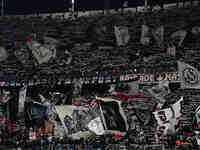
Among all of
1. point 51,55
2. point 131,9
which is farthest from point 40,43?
point 131,9

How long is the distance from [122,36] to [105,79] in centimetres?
68

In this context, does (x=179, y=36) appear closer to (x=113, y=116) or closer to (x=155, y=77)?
(x=155, y=77)

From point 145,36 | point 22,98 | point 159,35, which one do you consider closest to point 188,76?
point 159,35

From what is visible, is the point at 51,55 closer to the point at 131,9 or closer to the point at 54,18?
the point at 54,18

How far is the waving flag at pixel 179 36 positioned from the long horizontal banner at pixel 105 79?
0.46 m

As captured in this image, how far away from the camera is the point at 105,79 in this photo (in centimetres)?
463

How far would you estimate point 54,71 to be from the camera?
4930 mm

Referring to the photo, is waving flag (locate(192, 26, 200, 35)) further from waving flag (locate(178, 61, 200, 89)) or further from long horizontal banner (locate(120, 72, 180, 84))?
long horizontal banner (locate(120, 72, 180, 84))

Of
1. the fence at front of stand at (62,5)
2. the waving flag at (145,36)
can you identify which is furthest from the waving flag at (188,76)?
the fence at front of stand at (62,5)

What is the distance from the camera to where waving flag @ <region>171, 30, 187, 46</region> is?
14.4 feet

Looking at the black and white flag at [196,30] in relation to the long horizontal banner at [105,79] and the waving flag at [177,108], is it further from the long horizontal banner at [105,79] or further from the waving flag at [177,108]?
the waving flag at [177,108]

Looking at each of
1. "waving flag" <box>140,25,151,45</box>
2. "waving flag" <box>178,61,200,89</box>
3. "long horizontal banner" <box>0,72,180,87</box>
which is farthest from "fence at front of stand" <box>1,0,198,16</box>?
"long horizontal banner" <box>0,72,180,87</box>

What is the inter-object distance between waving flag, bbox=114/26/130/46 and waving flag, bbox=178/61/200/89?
2.79 ft

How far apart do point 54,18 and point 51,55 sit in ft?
1.99
